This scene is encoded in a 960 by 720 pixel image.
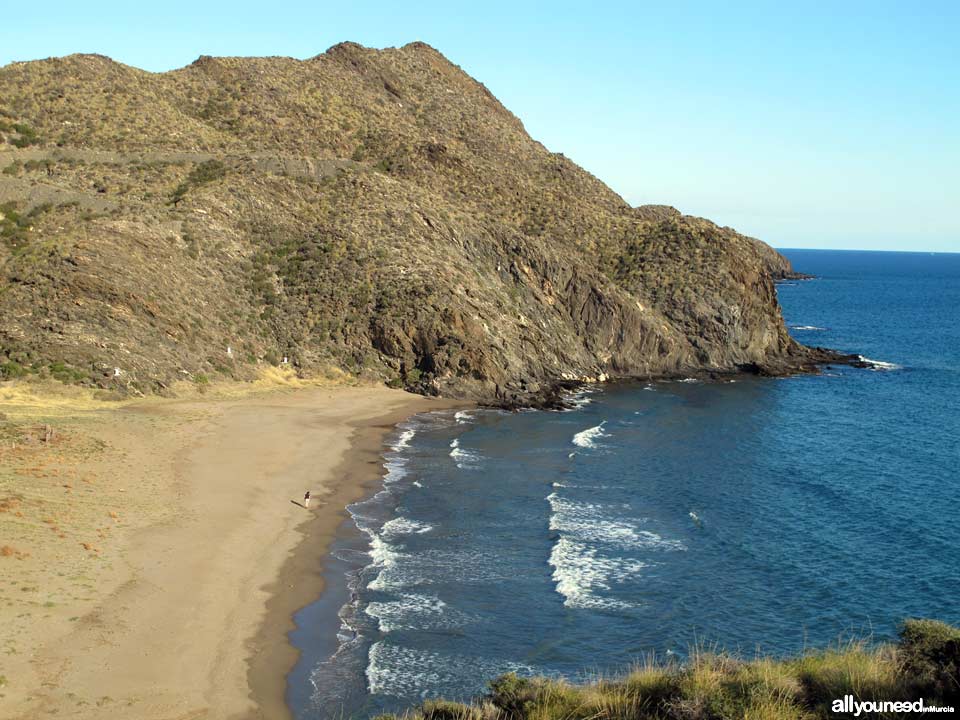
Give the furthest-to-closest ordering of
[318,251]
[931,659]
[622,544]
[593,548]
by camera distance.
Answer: [318,251], [622,544], [593,548], [931,659]

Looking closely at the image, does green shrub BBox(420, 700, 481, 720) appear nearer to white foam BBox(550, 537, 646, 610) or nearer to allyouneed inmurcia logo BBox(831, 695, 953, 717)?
allyouneed inmurcia logo BBox(831, 695, 953, 717)

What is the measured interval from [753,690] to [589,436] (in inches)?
1742

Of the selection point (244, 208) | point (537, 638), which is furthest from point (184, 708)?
point (244, 208)

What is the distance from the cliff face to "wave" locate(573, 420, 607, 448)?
9165 millimetres

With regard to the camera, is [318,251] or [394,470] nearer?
[394,470]

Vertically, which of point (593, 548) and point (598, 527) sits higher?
point (598, 527)

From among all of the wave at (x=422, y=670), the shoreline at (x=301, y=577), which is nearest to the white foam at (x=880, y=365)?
the shoreline at (x=301, y=577)

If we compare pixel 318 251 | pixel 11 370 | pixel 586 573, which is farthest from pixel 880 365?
pixel 11 370

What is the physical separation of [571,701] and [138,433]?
122 feet

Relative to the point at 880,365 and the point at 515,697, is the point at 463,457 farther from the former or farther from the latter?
the point at 880,365

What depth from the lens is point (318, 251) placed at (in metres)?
79.6

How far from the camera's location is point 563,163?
119125mm

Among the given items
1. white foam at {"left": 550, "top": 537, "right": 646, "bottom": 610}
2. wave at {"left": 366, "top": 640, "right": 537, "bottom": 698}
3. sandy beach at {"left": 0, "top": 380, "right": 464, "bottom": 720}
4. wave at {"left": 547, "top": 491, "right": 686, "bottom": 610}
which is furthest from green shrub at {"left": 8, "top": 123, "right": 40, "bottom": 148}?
wave at {"left": 366, "top": 640, "right": 537, "bottom": 698}

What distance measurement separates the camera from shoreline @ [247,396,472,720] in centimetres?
2573
